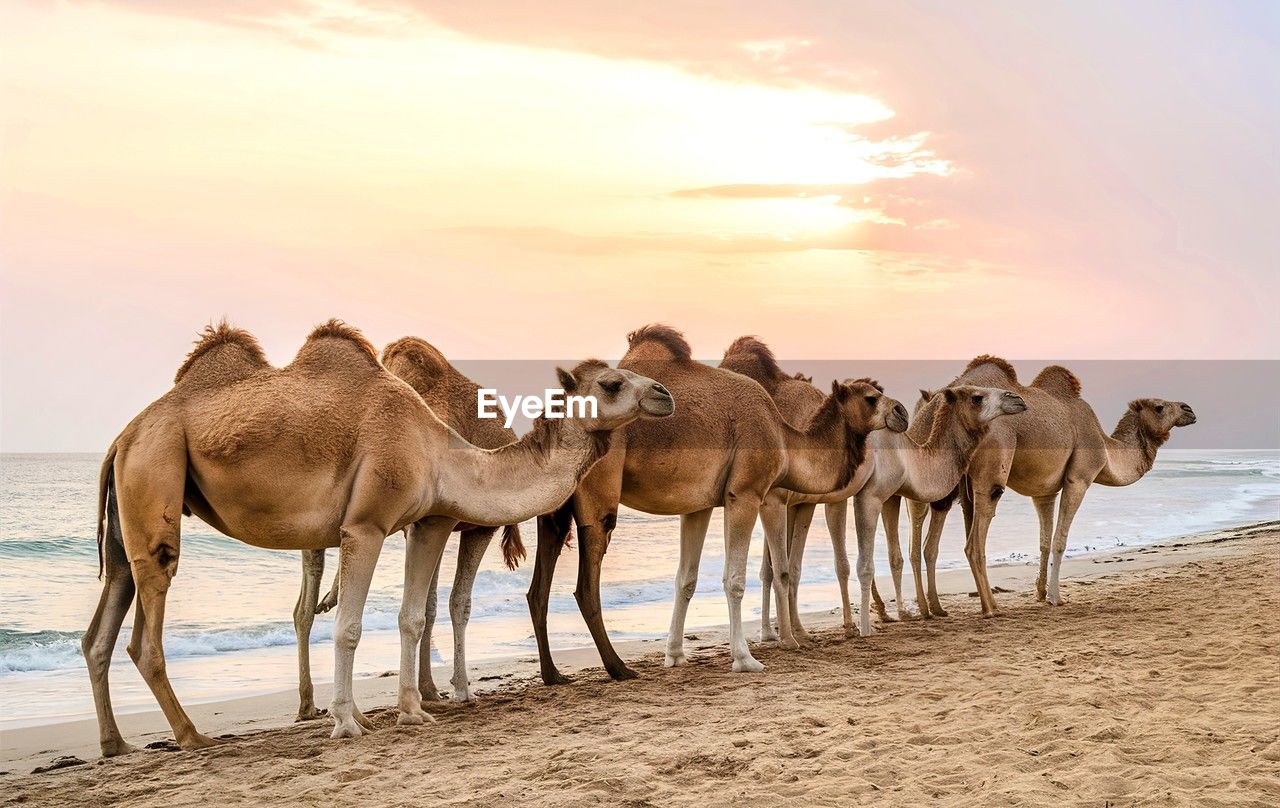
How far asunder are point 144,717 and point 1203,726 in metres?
7.80

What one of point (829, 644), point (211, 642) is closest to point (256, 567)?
point (211, 642)

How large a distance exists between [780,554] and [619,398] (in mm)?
3687

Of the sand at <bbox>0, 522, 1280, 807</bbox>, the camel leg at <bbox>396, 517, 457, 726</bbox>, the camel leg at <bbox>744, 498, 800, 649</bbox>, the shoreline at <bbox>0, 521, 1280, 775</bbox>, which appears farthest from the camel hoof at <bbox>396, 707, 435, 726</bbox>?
the camel leg at <bbox>744, 498, 800, 649</bbox>

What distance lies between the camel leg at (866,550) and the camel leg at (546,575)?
3600mm

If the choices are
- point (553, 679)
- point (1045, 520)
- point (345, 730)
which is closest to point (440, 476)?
point (345, 730)

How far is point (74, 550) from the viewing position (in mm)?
24547

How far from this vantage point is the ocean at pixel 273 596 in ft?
40.8

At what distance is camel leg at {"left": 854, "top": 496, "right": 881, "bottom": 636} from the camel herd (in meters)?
0.02

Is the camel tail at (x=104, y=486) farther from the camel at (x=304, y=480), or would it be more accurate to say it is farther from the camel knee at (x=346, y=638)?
the camel knee at (x=346, y=638)

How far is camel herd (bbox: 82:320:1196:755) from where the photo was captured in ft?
27.7

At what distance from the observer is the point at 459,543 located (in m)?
9.80

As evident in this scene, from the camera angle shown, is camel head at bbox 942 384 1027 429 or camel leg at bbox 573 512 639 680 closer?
camel leg at bbox 573 512 639 680

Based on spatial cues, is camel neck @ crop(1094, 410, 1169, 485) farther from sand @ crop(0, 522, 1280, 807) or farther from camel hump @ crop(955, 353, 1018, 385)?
sand @ crop(0, 522, 1280, 807)

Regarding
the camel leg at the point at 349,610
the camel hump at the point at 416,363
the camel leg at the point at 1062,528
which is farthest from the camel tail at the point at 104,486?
the camel leg at the point at 1062,528
